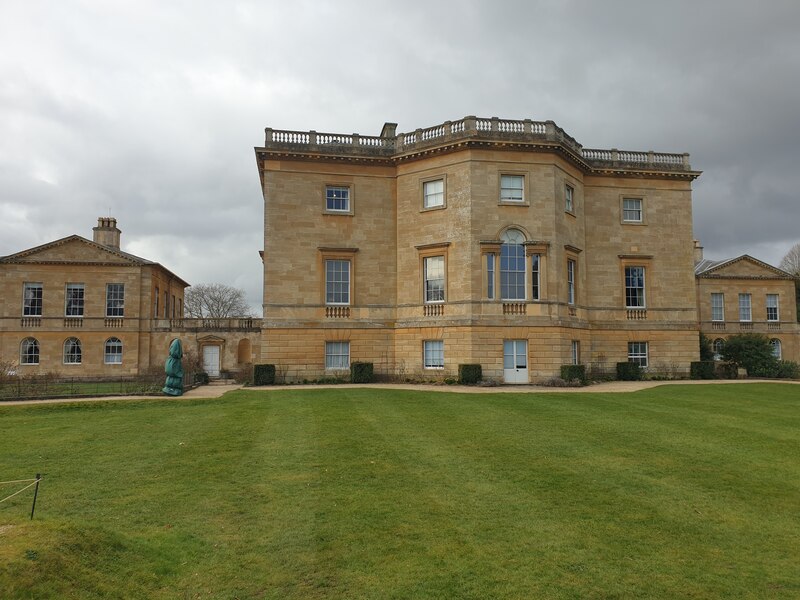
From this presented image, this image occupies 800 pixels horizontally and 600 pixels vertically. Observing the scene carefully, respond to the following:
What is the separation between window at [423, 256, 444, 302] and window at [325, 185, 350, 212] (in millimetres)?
5206

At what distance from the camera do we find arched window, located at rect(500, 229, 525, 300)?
27141 mm

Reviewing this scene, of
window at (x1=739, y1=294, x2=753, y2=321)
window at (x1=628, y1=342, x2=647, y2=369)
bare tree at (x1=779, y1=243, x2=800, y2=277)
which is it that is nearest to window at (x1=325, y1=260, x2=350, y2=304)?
window at (x1=628, y1=342, x2=647, y2=369)

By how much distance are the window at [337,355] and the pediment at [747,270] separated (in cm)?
3036

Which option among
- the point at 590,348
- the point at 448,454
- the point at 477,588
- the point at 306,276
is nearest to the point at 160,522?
the point at 477,588

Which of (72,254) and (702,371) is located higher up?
(72,254)

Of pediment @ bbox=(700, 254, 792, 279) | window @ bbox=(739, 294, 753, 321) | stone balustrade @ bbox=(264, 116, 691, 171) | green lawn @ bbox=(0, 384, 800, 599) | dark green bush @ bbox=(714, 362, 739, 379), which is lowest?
green lawn @ bbox=(0, 384, 800, 599)

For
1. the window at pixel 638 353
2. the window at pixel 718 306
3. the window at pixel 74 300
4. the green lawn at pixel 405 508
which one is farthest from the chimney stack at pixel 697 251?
the window at pixel 74 300

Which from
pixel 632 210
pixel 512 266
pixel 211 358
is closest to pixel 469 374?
pixel 512 266

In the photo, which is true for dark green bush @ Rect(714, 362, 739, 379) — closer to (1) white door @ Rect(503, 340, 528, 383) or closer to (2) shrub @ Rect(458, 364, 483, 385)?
(1) white door @ Rect(503, 340, 528, 383)

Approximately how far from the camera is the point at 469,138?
26.7 m

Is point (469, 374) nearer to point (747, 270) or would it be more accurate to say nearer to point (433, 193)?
point (433, 193)

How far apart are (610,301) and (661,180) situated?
25.1 ft

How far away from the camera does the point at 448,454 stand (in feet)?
34.9

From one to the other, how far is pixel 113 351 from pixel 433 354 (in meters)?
23.4
